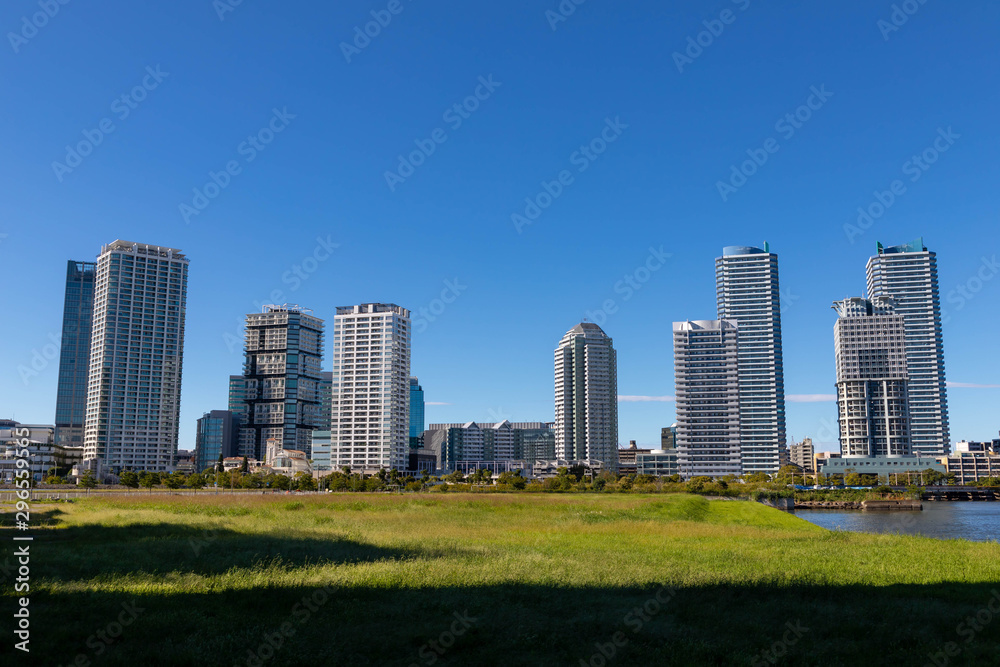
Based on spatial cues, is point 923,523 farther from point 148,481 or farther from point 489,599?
point 148,481

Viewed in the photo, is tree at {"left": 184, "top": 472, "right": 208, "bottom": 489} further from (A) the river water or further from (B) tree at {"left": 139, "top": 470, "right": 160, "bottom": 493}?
(A) the river water

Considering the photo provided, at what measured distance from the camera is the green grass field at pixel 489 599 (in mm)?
19047

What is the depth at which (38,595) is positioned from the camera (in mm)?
23156

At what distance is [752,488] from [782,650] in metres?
160

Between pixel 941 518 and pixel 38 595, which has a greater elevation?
pixel 38 595

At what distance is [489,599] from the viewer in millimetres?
25547

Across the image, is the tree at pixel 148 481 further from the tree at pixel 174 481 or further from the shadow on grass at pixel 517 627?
the shadow on grass at pixel 517 627

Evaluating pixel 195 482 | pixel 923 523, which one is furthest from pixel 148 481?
pixel 923 523

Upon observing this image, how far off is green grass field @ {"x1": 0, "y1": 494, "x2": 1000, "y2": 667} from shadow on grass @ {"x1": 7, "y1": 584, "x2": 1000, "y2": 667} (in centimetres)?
7

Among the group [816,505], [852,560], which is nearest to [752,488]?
[816,505]

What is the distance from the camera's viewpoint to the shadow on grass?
18.6 metres

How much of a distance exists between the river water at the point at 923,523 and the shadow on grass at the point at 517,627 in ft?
201

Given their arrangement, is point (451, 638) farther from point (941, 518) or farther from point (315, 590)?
point (941, 518)

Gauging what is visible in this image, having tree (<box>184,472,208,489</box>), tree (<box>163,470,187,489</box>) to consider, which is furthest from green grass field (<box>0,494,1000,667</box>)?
tree (<box>184,472,208,489</box>)
